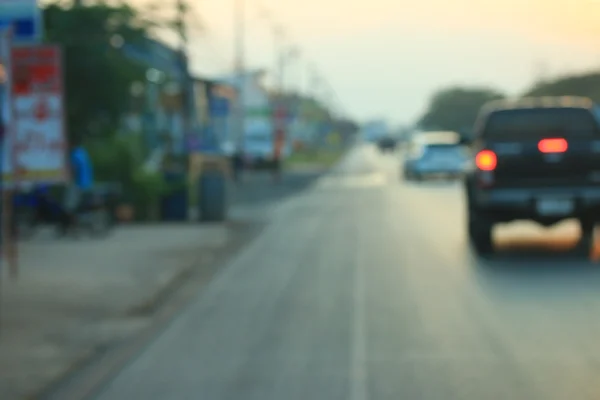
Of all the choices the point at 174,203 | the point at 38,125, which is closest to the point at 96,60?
the point at 174,203

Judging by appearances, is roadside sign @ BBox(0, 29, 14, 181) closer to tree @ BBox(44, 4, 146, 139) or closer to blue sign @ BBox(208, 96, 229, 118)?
tree @ BBox(44, 4, 146, 139)

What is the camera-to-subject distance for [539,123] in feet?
60.1

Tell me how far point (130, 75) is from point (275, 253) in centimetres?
654

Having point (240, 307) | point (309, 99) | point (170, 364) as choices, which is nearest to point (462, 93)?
point (240, 307)

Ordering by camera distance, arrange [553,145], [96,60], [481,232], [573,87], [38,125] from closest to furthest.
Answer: [38,125]
[553,145]
[481,232]
[96,60]
[573,87]

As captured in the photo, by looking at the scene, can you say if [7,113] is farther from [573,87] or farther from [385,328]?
[573,87]

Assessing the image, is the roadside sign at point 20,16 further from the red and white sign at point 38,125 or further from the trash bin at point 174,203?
the trash bin at point 174,203

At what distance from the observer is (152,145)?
4138 cm

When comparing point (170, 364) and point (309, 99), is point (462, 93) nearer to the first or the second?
point (170, 364)

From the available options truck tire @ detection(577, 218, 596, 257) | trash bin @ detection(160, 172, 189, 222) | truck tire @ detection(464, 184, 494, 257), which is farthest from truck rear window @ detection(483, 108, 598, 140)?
trash bin @ detection(160, 172, 189, 222)

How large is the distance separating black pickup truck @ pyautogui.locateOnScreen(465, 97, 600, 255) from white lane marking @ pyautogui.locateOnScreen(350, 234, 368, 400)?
3.06 metres

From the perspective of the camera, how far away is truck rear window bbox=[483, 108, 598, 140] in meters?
18.0

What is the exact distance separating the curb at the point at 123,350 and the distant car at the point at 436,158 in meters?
27.9

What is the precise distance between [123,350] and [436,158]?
35.5 m
